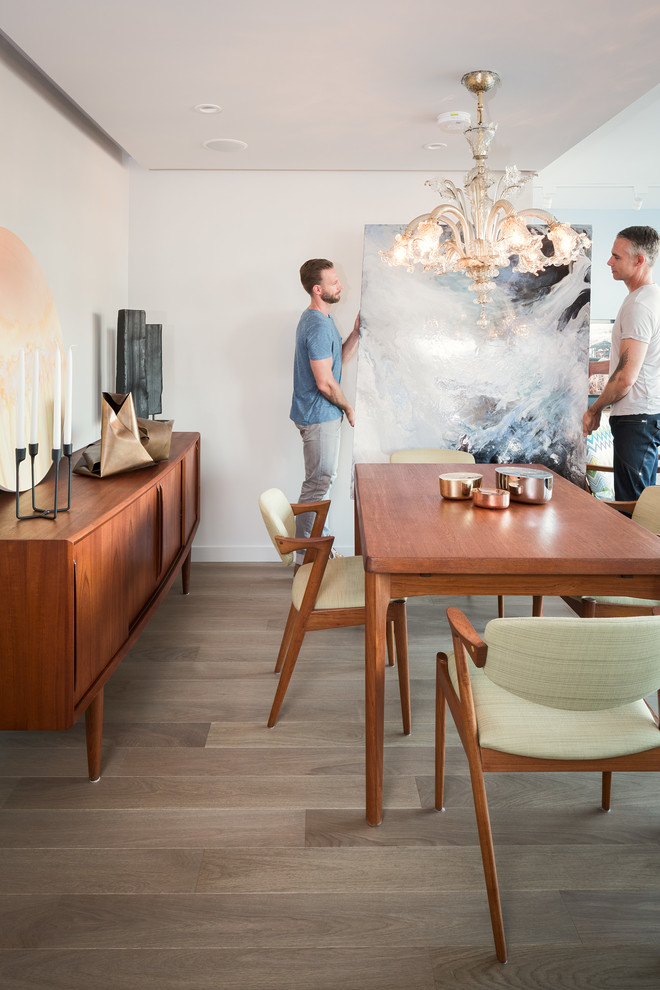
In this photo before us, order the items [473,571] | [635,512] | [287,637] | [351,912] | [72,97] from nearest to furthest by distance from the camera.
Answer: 1. [351,912]
2. [473,571]
3. [287,637]
4. [635,512]
5. [72,97]

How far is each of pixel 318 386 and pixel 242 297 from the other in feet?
2.93

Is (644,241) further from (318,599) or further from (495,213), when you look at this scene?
(318,599)

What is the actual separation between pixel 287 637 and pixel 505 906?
4.56 ft

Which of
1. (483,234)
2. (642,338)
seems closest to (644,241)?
(642,338)

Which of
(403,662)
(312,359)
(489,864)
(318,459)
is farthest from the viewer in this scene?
(318,459)

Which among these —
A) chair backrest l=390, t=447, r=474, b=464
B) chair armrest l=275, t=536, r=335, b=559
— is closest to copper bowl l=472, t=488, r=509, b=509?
chair armrest l=275, t=536, r=335, b=559

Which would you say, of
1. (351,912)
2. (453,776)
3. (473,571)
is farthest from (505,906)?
(473,571)

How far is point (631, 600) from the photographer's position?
289 centimetres

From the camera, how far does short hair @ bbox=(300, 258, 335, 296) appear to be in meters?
4.70

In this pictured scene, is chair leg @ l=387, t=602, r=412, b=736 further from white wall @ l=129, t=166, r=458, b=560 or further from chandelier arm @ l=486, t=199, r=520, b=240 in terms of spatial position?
white wall @ l=129, t=166, r=458, b=560

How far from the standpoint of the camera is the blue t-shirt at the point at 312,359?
460cm

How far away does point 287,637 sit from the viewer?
3.04 m

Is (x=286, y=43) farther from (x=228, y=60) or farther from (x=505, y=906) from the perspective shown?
(x=505, y=906)

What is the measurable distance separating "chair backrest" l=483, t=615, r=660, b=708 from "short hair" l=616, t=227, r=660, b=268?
3212 millimetres
